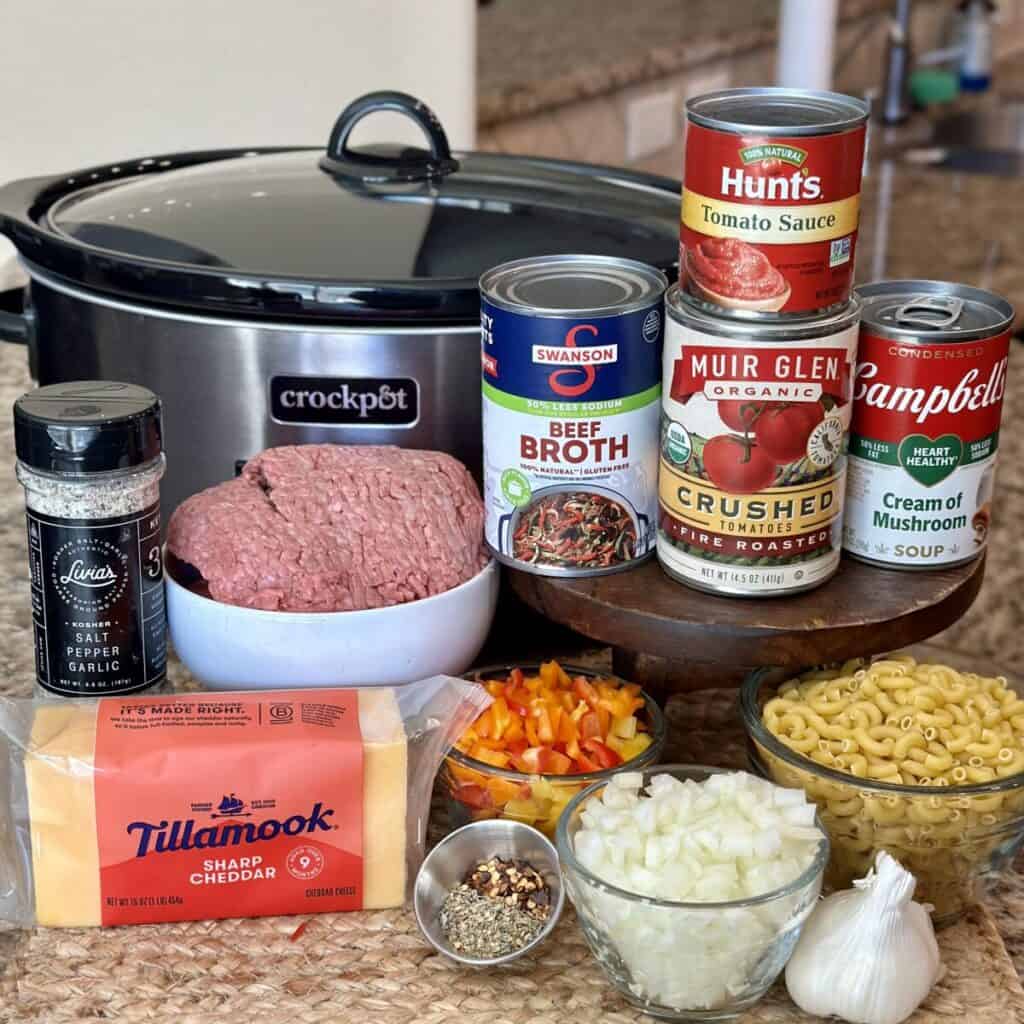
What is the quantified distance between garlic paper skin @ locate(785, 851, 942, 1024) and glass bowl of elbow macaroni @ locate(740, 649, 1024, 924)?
6 centimetres

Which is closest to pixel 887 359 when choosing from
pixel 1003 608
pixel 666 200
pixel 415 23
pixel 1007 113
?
pixel 666 200

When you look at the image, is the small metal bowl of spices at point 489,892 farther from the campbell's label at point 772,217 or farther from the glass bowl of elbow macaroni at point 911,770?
the campbell's label at point 772,217

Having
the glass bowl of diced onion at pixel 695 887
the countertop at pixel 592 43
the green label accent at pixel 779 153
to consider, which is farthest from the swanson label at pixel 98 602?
the countertop at pixel 592 43

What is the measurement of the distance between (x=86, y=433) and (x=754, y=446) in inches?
16.3

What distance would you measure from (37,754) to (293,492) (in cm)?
25

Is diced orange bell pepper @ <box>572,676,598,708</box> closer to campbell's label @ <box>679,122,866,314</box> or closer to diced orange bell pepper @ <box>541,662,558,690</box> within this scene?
diced orange bell pepper @ <box>541,662,558,690</box>

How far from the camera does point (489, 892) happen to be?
89cm

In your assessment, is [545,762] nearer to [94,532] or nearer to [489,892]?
[489,892]

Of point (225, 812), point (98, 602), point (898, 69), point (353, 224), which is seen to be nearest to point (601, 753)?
point (225, 812)

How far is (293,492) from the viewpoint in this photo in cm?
102

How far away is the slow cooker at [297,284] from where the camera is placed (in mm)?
1053

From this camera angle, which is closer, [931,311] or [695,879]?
[695,879]

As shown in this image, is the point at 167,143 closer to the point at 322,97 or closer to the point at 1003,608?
the point at 322,97

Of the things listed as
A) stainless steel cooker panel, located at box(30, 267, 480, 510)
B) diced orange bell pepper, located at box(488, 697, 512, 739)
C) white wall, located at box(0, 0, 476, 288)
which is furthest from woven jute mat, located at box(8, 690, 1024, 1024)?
white wall, located at box(0, 0, 476, 288)
